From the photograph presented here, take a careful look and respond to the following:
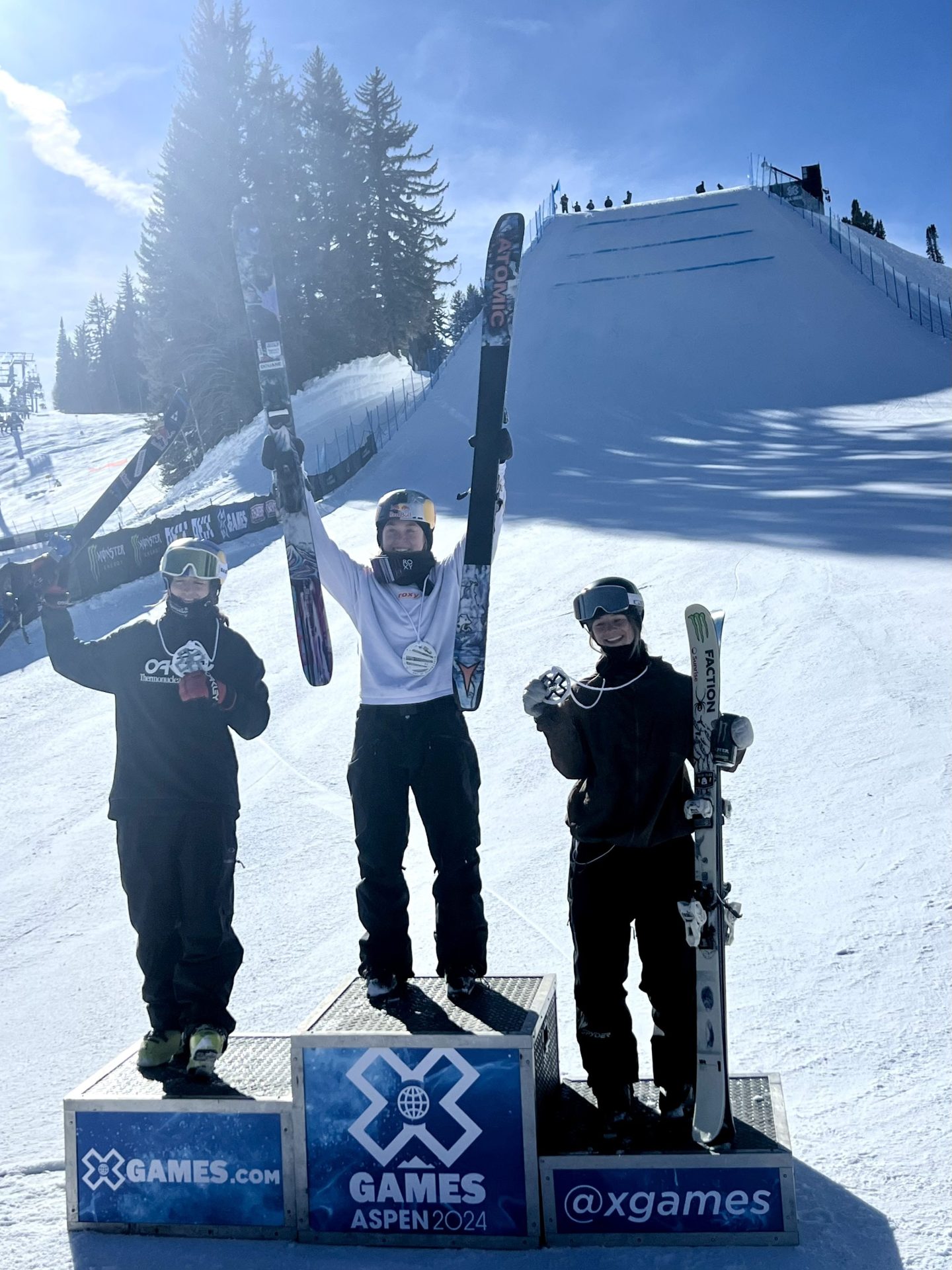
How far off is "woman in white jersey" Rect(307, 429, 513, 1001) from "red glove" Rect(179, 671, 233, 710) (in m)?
0.49

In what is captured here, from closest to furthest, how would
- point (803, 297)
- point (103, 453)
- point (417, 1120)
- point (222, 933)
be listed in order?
1. point (417, 1120)
2. point (222, 933)
3. point (803, 297)
4. point (103, 453)

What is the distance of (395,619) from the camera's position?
3.67m

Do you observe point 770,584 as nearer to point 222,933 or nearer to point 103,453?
point 222,933

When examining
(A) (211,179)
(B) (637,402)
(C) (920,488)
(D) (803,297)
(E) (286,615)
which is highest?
(A) (211,179)

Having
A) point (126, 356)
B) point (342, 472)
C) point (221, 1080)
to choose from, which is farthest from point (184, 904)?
point (126, 356)

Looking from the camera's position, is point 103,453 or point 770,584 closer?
point 770,584

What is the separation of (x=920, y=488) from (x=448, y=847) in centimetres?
1195

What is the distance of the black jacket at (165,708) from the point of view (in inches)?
138

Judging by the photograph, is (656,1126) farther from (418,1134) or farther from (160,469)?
(160,469)

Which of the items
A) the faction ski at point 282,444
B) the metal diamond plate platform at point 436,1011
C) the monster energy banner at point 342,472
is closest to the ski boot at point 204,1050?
the metal diamond plate platform at point 436,1011

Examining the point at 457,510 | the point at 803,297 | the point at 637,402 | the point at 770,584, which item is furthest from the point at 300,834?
the point at 803,297

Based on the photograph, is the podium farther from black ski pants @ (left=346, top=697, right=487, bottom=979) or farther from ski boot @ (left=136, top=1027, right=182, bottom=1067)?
black ski pants @ (left=346, top=697, right=487, bottom=979)

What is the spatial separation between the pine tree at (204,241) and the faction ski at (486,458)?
2747cm

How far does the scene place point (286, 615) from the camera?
37.7 ft
